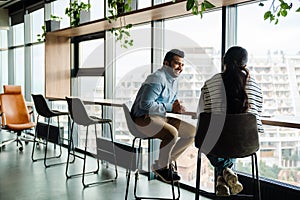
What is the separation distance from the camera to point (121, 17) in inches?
171

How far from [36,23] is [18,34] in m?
1.36

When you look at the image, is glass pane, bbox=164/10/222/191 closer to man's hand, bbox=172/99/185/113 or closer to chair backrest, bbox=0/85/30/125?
man's hand, bbox=172/99/185/113

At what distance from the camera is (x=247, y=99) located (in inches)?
102

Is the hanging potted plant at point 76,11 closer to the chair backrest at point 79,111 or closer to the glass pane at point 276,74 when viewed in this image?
the chair backrest at point 79,111

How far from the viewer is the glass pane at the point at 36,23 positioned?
7821 mm

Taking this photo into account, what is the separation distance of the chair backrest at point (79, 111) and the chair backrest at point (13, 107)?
260 cm

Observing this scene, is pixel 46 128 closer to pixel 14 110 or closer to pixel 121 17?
pixel 14 110

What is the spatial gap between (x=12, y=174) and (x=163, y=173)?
2297 mm

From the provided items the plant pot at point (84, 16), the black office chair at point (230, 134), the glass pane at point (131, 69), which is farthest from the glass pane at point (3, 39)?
the black office chair at point (230, 134)

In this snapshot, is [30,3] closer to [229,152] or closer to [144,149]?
[144,149]

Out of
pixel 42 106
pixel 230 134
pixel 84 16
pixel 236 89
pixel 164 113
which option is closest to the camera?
pixel 230 134

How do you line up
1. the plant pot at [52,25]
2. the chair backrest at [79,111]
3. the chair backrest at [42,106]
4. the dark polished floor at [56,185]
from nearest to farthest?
the dark polished floor at [56,185]
the chair backrest at [79,111]
the chair backrest at [42,106]
the plant pot at [52,25]

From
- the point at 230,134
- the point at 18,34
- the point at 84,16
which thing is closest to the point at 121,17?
the point at 84,16

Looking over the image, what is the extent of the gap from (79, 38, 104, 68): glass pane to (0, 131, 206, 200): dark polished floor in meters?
1.63
